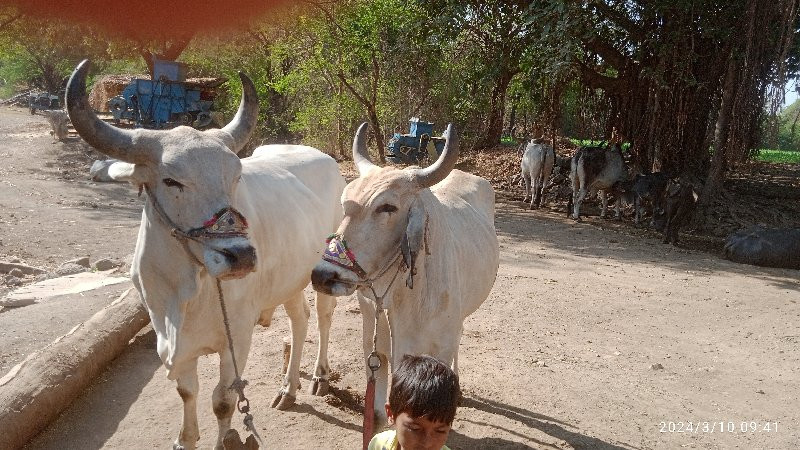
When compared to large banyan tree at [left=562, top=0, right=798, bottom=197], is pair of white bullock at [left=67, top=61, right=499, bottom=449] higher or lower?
lower

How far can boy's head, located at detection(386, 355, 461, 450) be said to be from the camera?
6.93 feet

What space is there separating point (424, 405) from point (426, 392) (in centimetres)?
4

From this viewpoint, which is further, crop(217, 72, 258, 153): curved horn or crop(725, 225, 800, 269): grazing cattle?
crop(725, 225, 800, 269): grazing cattle

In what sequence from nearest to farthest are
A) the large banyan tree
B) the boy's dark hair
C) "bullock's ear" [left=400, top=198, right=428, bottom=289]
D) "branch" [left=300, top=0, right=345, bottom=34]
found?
the boy's dark hair
"bullock's ear" [left=400, top=198, right=428, bottom=289]
the large banyan tree
"branch" [left=300, top=0, right=345, bottom=34]

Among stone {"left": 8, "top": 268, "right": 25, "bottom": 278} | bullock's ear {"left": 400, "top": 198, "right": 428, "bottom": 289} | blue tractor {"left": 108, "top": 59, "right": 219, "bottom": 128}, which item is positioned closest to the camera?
bullock's ear {"left": 400, "top": 198, "right": 428, "bottom": 289}

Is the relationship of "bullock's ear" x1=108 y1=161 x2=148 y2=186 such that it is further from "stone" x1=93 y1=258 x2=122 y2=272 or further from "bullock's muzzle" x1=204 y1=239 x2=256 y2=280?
"stone" x1=93 y1=258 x2=122 y2=272

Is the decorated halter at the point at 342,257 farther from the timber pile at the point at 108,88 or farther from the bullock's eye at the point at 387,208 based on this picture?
the timber pile at the point at 108,88

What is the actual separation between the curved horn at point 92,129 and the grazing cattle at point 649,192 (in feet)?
37.6

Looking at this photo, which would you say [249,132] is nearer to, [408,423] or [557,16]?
[408,423]

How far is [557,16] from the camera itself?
12008 mm

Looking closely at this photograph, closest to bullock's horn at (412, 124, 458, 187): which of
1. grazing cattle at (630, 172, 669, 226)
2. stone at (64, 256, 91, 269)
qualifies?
stone at (64, 256, 91, 269)

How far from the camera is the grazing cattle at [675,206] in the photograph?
38.6ft

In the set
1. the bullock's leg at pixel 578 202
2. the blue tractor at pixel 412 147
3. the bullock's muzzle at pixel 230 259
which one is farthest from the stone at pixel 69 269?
the blue tractor at pixel 412 147

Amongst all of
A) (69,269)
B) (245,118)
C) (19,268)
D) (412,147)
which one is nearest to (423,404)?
(245,118)
